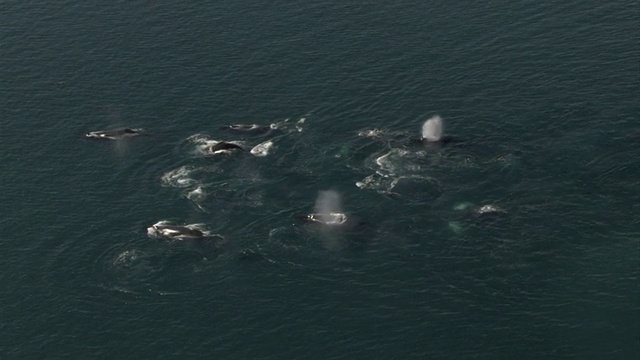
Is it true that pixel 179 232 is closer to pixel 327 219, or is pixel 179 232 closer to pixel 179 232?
pixel 179 232

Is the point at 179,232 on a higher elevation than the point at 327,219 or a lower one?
lower

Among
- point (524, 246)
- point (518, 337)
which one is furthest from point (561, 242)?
point (518, 337)

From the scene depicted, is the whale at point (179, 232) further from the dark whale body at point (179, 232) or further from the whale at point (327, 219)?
the whale at point (327, 219)

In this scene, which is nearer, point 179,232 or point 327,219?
point 179,232

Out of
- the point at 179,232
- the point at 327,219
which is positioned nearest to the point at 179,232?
the point at 179,232

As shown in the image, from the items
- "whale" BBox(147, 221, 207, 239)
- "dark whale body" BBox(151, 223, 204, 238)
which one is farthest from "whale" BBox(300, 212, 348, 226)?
"dark whale body" BBox(151, 223, 204, 238)

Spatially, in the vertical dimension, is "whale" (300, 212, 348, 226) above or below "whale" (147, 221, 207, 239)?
above

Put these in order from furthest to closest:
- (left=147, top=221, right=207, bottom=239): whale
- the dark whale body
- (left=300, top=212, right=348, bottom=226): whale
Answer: (left=300, top=212, right=348, bottom=226): whale < (left=147, top=221, right=207, bottom=239): whale < the dark whale body

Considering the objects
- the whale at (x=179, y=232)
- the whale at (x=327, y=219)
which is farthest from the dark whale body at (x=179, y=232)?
the whale at (x=327, y=219)

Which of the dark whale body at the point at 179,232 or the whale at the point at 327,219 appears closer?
the dark whale body at the point at 179,232

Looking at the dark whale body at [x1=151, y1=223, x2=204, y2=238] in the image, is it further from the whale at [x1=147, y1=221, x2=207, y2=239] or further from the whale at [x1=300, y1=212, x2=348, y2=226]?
the whale at [x1=300, y1=212, x2=348, y2=226]

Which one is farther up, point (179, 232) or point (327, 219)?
point (327, 219)
